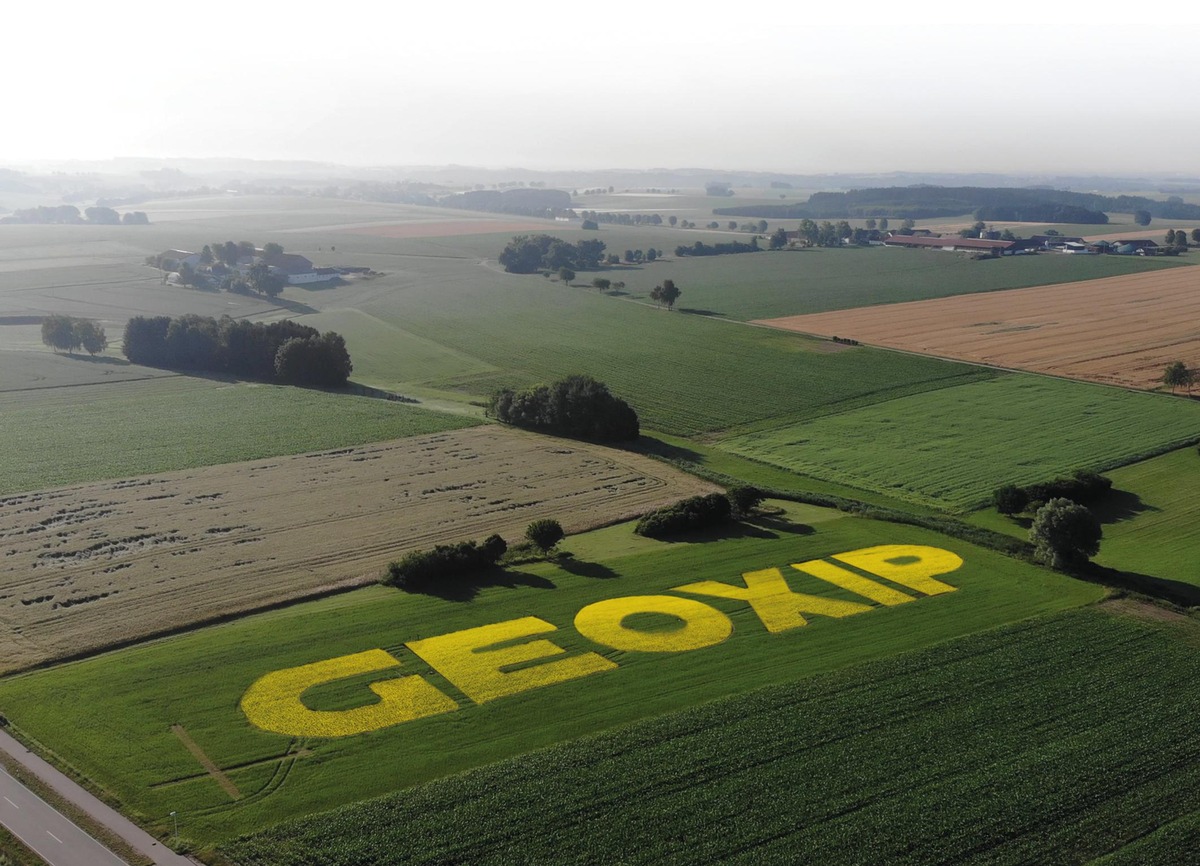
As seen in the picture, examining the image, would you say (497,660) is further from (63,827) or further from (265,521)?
(265,521)

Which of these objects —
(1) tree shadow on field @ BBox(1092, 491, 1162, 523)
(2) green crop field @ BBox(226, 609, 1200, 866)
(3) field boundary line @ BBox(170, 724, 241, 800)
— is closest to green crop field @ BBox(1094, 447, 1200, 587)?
(1) tree shadow on field @ BBox(1092, 491, 1162, 523)

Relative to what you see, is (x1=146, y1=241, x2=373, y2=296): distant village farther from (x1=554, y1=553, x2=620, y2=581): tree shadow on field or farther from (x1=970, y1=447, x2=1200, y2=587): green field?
(x1=970, y1=447, x2=1200, y2=587): green field

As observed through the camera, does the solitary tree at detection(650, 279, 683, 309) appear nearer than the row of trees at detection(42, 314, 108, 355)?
No

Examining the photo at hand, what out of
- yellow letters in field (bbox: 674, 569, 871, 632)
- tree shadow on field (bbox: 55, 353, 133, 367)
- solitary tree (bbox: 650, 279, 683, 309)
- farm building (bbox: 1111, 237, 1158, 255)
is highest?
farm building (bbox: 1111, 237, 1158, 255)

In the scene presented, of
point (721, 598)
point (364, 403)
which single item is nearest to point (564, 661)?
point (721, 598)

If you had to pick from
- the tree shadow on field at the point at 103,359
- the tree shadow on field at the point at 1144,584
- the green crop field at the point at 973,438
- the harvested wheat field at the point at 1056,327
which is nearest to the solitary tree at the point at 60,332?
the tree shadow on field at the point at 103,359

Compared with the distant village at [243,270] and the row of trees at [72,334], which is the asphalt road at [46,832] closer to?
the row of trees at [72,334]
